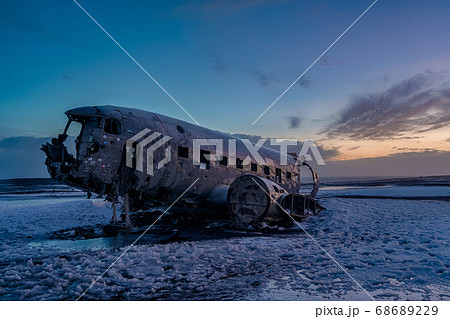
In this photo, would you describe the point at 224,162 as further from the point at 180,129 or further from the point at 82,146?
the point at 82,146

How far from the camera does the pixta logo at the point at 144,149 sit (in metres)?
10.1

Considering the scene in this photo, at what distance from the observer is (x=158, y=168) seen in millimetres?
10633

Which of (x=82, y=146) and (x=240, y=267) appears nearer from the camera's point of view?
(x=240, y=267)

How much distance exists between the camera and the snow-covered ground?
4.59m

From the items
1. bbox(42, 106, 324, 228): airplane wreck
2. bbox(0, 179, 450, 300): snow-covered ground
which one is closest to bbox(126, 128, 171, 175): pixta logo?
bbox(42, 106, 324, 228): airplane wreck

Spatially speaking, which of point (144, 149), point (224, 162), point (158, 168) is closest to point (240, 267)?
point (158, 168)

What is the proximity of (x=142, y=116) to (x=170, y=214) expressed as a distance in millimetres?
6377

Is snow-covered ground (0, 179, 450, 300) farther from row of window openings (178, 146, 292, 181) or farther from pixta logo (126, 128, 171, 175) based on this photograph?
row of window openings (178, 146, 292, 181)

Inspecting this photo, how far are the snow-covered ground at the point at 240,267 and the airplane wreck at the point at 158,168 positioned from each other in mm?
1465

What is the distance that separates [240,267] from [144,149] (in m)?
5.92

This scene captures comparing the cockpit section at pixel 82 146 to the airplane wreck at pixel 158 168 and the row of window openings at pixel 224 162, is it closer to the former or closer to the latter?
the airplane wreck at pixel 158 168

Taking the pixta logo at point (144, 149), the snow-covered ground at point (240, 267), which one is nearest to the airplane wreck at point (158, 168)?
the pixta logo at point (144, 149)

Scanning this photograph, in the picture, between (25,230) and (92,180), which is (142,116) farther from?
(25,230)

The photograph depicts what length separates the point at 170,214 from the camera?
15516mm
